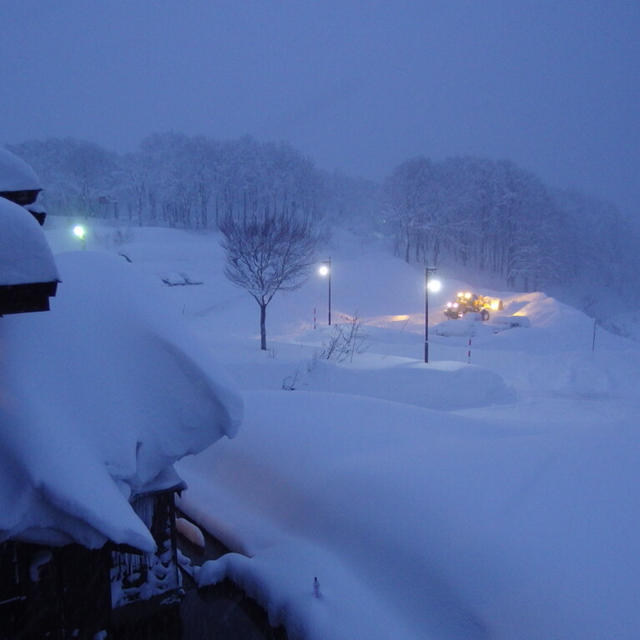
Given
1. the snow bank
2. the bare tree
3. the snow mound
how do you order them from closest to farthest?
the snow bank → the snow mound → the bare tree

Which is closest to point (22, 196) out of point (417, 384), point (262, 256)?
point (417, 384)

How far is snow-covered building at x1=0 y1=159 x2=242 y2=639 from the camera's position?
2.89 metres

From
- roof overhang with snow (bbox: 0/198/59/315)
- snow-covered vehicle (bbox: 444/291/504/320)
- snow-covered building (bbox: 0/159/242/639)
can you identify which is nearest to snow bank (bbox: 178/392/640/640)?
snow-covered building (bbox: 0/159/242/639)

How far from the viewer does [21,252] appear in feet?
8.89

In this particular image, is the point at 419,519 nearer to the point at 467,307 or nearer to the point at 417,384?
the point at 417,384

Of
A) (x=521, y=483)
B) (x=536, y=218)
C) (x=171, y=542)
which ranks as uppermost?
(x=536, y=218)

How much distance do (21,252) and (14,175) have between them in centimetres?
264

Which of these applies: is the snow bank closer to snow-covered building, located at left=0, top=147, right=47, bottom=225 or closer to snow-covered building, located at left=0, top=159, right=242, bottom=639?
snow-covered building, located at left=0, top=159, right=242, bottom=639

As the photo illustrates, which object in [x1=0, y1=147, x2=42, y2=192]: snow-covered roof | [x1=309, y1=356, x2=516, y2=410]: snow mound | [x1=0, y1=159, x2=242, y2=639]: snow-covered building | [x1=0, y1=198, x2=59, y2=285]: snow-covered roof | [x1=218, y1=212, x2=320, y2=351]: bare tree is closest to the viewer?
[x1=0, y1=198, x2=59, y2=285]: snow-covered roof

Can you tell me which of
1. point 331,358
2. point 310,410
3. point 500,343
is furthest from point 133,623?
point 500,343

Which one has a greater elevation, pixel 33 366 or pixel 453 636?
pixel 33 366

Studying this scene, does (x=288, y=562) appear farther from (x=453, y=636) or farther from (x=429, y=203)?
(x=429, y=203)

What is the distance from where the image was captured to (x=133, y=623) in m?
4.96

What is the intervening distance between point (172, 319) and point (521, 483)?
3.74 metres
